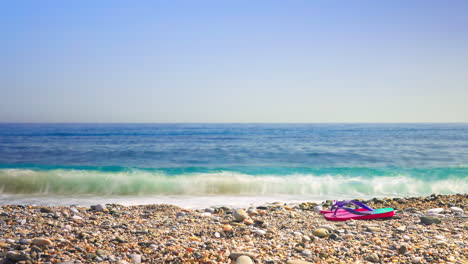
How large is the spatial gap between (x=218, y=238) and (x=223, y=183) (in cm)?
772

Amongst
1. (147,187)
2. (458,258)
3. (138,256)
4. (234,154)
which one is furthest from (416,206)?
(234,154)

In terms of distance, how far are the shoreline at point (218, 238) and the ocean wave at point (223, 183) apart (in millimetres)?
4471

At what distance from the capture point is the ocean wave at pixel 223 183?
33.8ft

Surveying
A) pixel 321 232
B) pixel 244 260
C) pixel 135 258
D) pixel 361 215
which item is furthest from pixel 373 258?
pixel 135 258

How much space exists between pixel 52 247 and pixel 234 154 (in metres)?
18.1

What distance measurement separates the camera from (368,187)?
1120 centimetres

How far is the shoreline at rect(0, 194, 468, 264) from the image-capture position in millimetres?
3342

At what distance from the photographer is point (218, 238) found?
4.16 metres

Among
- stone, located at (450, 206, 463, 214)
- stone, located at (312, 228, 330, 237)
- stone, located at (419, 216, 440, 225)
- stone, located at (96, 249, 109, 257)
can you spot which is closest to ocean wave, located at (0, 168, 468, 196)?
stone, located at (450, 206, 463, 214)

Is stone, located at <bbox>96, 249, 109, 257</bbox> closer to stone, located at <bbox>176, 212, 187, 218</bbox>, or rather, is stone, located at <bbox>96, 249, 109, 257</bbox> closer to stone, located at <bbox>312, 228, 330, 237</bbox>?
stone, located at <bbox>176, 212, 187, 218</bbox>

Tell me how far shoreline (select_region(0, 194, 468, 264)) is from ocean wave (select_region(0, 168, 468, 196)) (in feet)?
14.7

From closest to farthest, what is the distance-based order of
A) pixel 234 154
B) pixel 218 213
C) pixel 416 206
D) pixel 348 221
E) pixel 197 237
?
1. pixel 197 237
2. pixel 348 221
3. pixel 218 213
4. pixel 416 206
5. pixel 234 154

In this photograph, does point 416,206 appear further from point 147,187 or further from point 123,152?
point 123,152

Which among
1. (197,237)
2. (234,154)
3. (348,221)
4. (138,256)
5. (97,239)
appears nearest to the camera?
(138,256)
